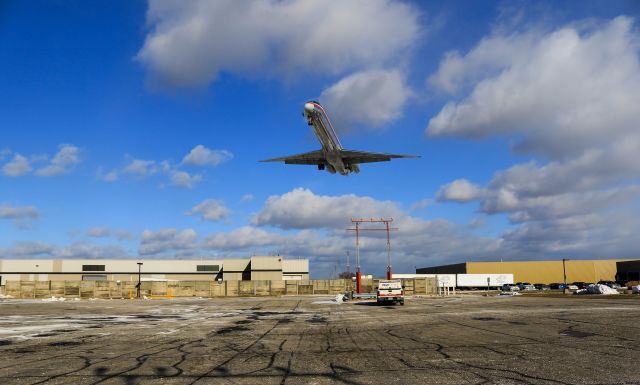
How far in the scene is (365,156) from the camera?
46.2 meters

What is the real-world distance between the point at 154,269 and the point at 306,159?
71.5 meters

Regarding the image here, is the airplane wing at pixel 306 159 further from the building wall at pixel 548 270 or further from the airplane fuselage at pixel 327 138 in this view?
the building wall at pixel 548 270

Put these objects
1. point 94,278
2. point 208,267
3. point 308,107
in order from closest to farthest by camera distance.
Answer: point 308,107 → point 94,278 → point 208,267

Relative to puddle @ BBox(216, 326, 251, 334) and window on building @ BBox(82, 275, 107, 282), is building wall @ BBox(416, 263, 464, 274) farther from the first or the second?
puddle @ BBox(216, 326, 251, 334)

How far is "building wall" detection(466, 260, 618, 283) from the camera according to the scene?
438 ft

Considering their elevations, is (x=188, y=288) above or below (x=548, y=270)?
above

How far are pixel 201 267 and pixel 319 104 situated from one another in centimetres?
7831

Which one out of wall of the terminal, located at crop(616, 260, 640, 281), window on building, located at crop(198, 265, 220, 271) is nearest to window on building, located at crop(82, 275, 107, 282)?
window on building, located at crop(198, 265, 220, 271)

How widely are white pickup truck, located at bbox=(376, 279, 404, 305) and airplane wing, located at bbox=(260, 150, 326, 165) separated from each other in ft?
45.4

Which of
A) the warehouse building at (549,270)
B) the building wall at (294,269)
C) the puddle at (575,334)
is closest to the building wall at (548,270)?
the warehouse building at (549,270)

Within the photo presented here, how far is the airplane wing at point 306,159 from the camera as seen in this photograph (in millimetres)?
47562

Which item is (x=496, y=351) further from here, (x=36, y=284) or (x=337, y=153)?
(x=36, y=284)

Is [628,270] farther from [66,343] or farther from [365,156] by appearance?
A: [66,343]

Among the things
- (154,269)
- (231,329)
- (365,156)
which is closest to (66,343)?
(231,329)
